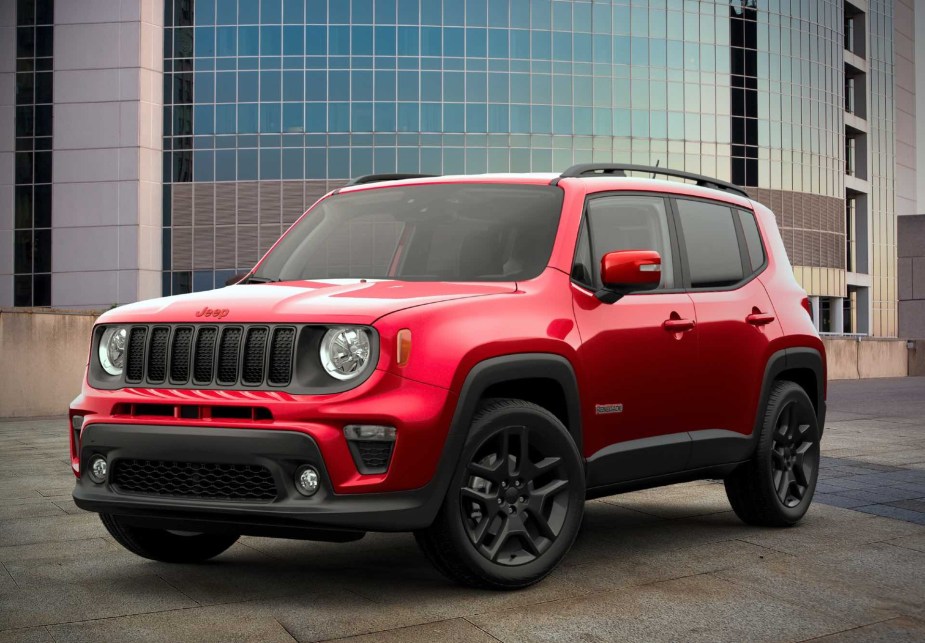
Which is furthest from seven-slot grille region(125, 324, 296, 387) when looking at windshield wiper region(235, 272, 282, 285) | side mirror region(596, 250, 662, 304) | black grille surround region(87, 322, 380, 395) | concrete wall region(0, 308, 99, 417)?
concrete wall region(0, 308, 99, 417)

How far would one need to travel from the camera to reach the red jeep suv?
4.64 m

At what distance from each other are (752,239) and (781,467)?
1.33 m

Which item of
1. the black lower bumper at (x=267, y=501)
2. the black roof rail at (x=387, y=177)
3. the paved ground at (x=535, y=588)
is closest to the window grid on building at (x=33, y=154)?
the paved ground at (x=535, y=588)

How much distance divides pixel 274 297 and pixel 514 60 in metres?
56.7

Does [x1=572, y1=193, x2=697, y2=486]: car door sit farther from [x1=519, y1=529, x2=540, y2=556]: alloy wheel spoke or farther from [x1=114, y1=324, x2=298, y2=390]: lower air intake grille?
[x1=114, y1=324, x2=298, y2=390]: lower air intake grille

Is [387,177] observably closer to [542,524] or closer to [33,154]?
[542,524]

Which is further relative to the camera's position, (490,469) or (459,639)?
(490,469)

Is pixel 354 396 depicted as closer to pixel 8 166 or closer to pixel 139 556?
pixel 139 556

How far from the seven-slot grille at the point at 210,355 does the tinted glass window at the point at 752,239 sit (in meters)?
3.30

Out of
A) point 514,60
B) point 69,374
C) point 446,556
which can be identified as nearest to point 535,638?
point 446,556

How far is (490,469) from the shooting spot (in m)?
4.95

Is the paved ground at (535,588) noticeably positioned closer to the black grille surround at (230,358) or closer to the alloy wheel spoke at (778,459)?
the alloy wheel spoke at (778,459)

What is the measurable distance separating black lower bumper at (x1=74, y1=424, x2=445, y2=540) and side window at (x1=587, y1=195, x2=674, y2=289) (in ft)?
5.49

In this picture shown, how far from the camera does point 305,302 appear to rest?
4891 millimetres
